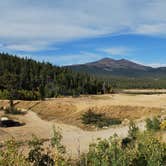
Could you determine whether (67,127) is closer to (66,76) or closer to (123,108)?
(123,108)

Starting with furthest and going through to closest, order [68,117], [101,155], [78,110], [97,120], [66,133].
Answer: [78,110] → [68,117] → [97,120] → [66,133] → [101,155]

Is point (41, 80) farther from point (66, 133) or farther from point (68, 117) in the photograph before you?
point (66, 133)

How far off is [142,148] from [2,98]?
5599 cm

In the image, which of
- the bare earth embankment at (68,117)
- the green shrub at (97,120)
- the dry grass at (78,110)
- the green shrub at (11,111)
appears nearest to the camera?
the bare earth embankment at (68,117)

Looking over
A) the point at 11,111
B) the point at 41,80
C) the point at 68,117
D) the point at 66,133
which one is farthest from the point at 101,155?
the point at 41,80

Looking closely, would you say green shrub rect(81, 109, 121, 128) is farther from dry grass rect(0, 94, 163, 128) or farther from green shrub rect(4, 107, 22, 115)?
green shrub rect(4, 107, 22, 115)

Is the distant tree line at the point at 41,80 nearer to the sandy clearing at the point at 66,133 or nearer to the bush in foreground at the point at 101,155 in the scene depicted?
the sandy clearing at the point at 66,133

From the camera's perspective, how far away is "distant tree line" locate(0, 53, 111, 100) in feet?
277

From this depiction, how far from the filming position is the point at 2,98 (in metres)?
72.8

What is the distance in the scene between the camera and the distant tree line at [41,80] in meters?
84.4

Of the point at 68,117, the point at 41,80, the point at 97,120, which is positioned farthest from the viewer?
the point at 41,80

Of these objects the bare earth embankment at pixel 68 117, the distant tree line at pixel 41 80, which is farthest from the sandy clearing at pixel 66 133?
the distant tree line at pixel 41 80

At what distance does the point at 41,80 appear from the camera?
314ft

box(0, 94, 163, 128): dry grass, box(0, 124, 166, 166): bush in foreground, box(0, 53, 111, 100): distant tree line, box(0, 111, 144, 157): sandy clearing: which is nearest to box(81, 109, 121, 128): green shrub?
box(0, 94, 163, 128): dry grass
